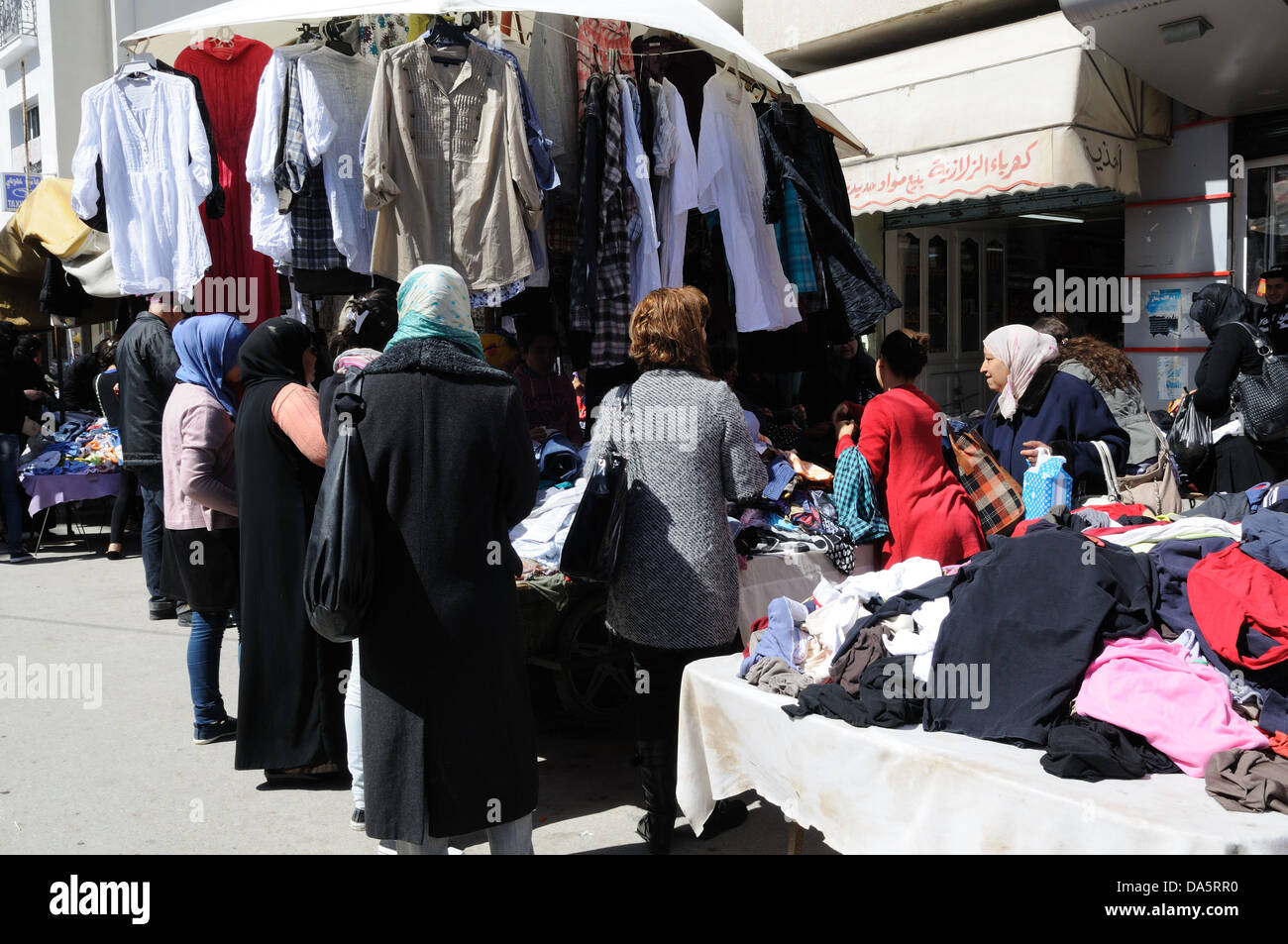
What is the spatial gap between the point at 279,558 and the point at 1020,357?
357 centimetres

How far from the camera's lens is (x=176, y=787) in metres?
4.66

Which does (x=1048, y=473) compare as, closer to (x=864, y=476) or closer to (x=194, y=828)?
(x=864, y=476)

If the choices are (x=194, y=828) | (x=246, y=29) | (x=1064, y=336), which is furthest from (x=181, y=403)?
(x=1064, y=336)

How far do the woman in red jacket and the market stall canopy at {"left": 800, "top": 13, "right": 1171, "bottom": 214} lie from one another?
14.6 feet

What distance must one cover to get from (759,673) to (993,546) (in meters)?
0.83

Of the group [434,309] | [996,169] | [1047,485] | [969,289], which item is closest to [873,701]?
[434,309]

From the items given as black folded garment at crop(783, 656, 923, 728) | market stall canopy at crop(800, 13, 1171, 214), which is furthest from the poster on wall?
black folded garment at crop(783, 656, 923, 728)

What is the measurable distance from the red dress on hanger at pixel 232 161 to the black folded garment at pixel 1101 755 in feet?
17.1

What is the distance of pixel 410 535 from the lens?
299cm

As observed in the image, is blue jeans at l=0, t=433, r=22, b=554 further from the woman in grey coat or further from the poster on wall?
the poster on wall

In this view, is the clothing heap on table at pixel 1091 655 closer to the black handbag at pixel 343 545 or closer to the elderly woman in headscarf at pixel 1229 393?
the black handbag at pixel 343 545

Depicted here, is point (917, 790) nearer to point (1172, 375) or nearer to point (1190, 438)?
point (1190, 438)

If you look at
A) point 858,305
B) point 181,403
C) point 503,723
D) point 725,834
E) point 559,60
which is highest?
point 559,60

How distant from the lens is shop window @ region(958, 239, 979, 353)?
12.0 meters
